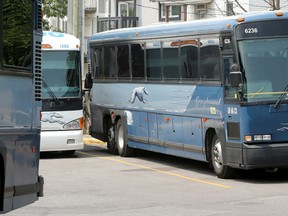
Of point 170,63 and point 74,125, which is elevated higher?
point 170,63

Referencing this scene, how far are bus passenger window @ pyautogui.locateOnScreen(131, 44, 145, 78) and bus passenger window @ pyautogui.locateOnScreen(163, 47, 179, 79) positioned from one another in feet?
4.84

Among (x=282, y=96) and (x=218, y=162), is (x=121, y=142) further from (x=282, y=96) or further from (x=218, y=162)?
(x=282, y=96)

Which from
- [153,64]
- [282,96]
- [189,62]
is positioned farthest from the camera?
[153,64]

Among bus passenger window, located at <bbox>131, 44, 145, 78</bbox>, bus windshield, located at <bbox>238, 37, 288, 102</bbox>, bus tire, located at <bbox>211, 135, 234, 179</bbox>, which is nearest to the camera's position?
bus windshield, located at <bbox>238, 37, 288, 102</bbox>

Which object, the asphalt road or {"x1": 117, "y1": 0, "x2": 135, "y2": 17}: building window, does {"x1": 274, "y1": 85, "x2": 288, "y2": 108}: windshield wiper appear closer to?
the asphalt road

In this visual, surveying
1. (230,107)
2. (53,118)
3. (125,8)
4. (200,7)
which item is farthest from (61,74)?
(125,8)

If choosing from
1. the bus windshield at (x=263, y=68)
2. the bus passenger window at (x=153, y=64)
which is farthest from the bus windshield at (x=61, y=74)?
the bus windshield at (x=263, y=68)

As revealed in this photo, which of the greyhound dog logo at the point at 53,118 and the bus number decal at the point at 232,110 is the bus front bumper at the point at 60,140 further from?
the bus number decal at the point at 232,110

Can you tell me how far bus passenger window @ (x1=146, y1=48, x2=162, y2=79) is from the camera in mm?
21078

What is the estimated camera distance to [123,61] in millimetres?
23469

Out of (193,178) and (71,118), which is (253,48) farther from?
(71,118)

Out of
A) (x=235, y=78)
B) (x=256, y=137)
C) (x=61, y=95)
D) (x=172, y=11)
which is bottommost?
(x=256, y=137)

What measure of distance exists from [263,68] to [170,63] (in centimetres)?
371

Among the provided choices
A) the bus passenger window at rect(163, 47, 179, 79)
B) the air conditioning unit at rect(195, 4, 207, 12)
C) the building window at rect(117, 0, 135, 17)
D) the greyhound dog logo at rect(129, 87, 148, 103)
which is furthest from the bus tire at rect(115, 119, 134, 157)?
the building window at rect(117, 0, 135, 17)
